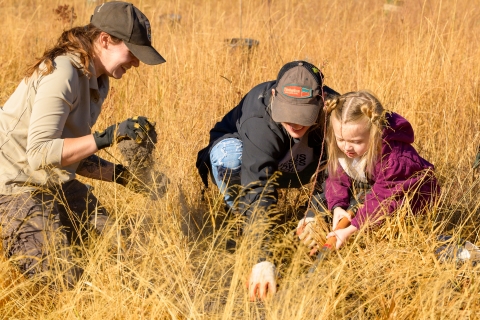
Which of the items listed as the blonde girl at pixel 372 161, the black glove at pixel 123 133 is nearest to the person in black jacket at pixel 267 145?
the blonde girl at pixel 372 161

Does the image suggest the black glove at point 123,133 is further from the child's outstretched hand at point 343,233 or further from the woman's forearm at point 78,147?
the child's outstretched hand at point 343,233

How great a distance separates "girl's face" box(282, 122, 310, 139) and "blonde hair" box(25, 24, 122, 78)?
2.56 ft

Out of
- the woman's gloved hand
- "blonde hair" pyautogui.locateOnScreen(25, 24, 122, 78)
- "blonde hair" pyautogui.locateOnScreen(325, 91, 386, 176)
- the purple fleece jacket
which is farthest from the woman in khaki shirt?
the purple fleece jacket

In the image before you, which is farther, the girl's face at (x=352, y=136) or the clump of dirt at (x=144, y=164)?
the clump of dirt at (x=144, y=164)

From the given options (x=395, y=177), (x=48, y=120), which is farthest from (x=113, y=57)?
(x=395, y=177)

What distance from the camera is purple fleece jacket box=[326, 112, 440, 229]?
2.66 meters

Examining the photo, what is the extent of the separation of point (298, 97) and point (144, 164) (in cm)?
81

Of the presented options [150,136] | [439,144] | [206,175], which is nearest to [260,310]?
[150,136]

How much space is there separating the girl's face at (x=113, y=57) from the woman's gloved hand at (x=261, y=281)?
1036mm

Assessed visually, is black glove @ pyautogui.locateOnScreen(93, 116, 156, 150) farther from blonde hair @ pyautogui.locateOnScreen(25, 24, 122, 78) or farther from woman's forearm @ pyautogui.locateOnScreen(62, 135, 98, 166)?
blonde hair @ pyautogui.locateOnScreen(25, 24, 122, 78)

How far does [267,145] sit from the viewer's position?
271 cm

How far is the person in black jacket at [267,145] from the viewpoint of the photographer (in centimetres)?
254

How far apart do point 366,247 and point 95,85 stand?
1.30 meters

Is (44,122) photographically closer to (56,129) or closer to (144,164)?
(56,129)
